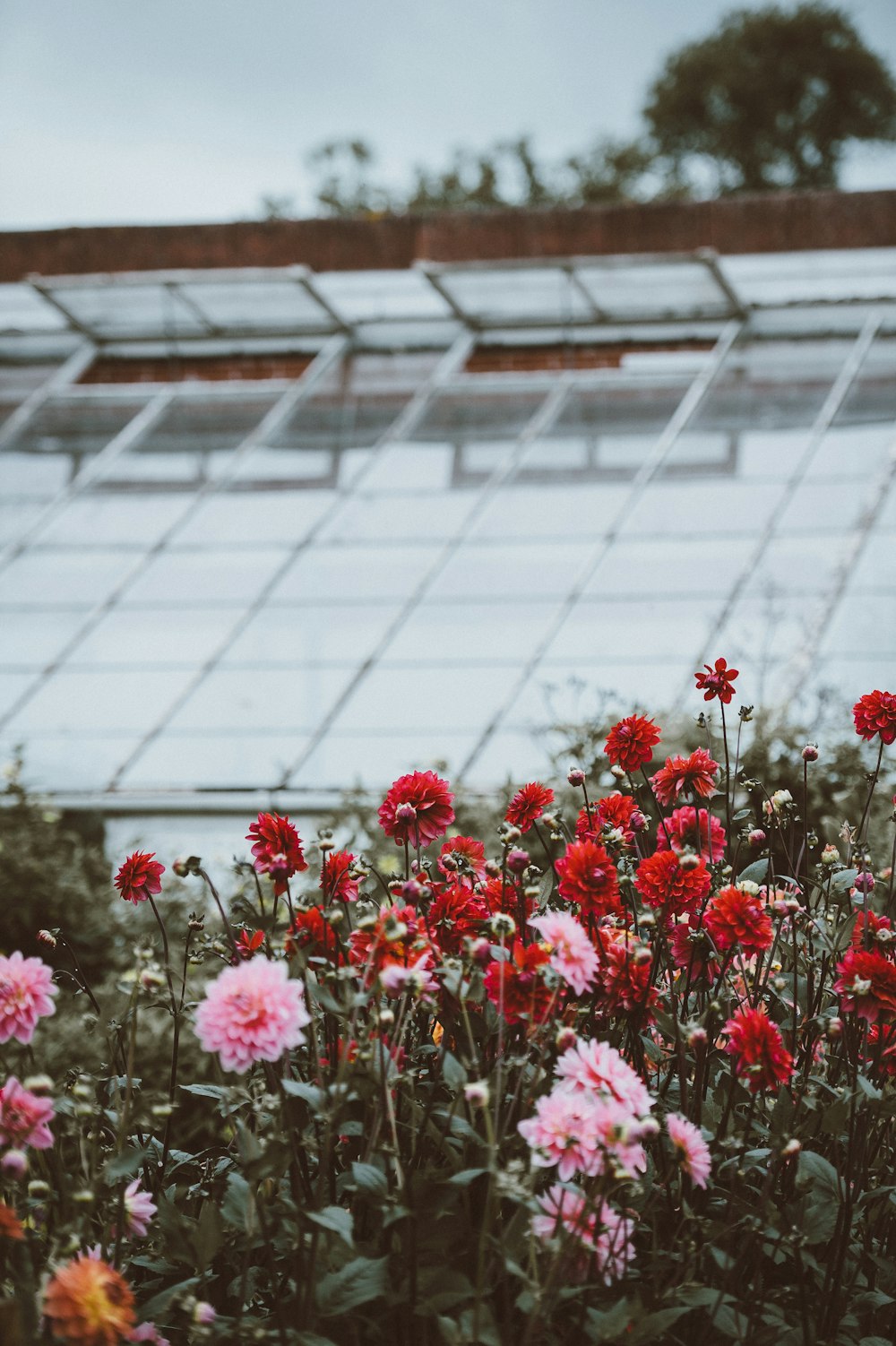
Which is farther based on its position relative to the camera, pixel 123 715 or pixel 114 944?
pixel 123 715

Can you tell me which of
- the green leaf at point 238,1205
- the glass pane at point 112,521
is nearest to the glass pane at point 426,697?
the glass pane at point 112,521

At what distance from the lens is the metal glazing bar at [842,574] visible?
558 cm

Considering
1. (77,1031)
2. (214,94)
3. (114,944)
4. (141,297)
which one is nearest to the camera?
(77,1031)

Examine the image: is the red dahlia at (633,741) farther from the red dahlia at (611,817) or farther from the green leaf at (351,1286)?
the green leaf at (351,1286)

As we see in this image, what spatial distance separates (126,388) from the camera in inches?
368

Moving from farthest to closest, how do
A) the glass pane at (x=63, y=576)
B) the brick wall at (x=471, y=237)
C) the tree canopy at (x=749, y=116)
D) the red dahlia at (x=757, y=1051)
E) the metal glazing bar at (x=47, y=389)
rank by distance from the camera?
the tree canopy at (x=749, y=116) < the brick wall at (x=471, y=237) < the metal glazing bar at (x=47, y=389) < the glass pane at (x=63, y=576) < the red dahlia at (x=757, y=1051)

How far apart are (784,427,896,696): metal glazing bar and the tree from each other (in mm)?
24333

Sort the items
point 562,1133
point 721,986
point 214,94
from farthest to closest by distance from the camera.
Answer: point 214,94
point 721,986
point 562,1133

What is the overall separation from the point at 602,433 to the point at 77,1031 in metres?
4.75

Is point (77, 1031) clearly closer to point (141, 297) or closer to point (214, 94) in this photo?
point (141, 297)

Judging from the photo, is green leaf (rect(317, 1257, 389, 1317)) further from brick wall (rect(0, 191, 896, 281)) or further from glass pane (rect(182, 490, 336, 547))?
brick wall (rect(0, 191, 896, 281))

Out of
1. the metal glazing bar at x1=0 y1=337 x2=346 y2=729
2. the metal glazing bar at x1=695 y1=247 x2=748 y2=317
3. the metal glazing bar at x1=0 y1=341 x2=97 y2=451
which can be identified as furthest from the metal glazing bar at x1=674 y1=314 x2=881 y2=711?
the metal glazing bar at x1=0 y1=341 x2=97 y2=451

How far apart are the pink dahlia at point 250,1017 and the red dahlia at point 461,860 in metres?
0.59

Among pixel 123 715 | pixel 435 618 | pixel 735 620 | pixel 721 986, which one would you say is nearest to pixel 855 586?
pixel 735 620
